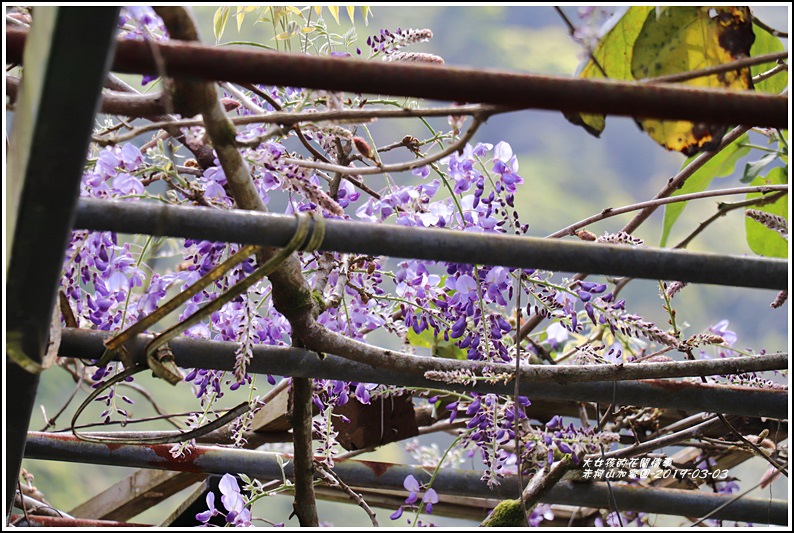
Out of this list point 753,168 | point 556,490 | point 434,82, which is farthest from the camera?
point 753,168

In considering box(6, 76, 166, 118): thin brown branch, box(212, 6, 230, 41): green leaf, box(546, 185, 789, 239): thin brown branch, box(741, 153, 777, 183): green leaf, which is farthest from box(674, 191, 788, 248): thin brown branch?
box(212, 6, 230, 41): green leaf

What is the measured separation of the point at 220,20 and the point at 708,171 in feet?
2.94

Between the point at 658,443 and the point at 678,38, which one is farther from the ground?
the point at 678,38

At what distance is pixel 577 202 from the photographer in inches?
92.4

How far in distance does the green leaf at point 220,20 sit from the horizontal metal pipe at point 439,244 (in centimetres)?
64

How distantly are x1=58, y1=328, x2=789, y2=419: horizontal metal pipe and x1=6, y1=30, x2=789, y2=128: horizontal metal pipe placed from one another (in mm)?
404

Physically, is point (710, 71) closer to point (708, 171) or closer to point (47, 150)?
point (47, 150)

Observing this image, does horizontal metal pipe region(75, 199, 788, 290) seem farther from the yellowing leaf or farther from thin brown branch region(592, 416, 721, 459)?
thin brown branch region(592, 416, 721, 459)

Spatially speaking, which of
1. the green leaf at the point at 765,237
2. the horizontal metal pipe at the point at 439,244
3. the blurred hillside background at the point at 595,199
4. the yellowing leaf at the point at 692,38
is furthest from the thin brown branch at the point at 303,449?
the blurred hillside background at the point at 595,199

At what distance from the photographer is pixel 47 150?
441 millimetres

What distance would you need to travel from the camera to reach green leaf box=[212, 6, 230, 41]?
3.69 feet

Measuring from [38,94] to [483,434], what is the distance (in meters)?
0.81

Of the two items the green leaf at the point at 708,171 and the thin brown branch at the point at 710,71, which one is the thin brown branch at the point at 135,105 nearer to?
the thin brown branch at the point at 710,71

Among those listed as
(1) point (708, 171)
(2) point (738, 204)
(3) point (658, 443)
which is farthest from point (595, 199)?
(2) point (738, 204)
